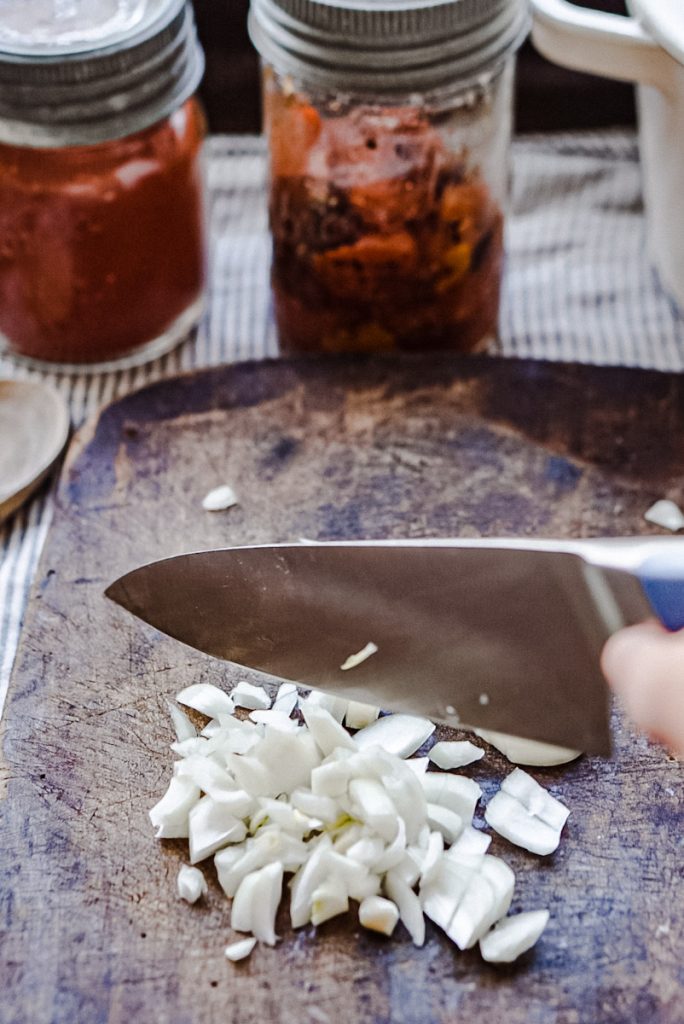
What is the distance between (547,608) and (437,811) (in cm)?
16

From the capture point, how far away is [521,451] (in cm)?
105

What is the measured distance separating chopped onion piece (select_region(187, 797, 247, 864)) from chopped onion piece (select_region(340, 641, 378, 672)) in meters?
0.13

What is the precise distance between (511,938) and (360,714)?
19 cm

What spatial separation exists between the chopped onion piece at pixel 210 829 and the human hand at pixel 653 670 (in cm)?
28

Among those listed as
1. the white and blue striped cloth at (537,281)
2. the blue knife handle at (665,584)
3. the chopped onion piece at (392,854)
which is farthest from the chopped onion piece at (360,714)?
the white and blue striped cloth at (537,281)

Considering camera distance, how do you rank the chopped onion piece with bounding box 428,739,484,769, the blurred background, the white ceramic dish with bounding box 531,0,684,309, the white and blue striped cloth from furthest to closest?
the blurred background < the white and blue striped cloth < the white ceramic dish with bounding box 531,0,684,309 < the chopped onion piece with bounding box 428,739,484,769

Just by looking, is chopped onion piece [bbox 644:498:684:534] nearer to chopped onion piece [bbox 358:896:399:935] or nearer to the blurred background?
chopped onion piece [bbox 358:896:399:935]

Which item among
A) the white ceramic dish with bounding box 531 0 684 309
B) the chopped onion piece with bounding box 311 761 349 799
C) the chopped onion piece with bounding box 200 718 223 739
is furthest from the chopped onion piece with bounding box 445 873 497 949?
the white ceramic dish with bounding box 531 0 684 309

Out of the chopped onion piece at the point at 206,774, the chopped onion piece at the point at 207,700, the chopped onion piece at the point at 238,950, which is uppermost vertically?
the chopped onion piece at the point at 206,774

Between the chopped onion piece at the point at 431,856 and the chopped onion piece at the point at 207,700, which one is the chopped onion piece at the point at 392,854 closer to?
the chopped onion piece at the point at 431,856

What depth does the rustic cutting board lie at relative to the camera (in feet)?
2.38

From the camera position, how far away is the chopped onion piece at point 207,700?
2.79 feet

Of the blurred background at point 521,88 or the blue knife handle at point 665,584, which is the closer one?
the blue knife handle at point 665,584

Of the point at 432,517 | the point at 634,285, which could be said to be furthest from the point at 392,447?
the point at 634,285
